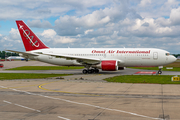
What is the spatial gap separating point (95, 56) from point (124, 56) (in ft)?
18.7

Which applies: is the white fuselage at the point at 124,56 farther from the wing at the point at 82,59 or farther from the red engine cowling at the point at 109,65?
the red engine cowling at the point at 109,65

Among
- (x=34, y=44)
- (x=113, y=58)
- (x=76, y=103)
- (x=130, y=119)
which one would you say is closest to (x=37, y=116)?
(x=76, y=103)

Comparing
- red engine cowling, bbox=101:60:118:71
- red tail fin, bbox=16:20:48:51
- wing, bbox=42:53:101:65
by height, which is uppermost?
red tail fin, bbox=16:20:48:51

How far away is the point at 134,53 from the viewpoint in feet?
120

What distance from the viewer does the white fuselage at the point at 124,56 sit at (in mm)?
35969

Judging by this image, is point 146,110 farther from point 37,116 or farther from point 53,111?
point 37,116

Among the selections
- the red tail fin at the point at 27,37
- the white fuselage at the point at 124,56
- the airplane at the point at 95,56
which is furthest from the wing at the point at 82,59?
the red tail fin at the point at 27,37

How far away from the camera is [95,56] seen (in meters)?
38.5

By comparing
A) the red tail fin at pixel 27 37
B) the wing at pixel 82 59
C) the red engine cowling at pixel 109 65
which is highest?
the red tail fin at pixel 27 37

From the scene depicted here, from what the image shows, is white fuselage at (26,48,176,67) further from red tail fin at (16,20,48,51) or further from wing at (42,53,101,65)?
red tail fin at (16,20,48,51)

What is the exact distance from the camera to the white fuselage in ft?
118

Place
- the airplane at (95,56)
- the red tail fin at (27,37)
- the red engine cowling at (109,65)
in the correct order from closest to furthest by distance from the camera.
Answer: the red engine cowling at (109,65) → the airplane at (95,56) → the red tail fin at (27,37)

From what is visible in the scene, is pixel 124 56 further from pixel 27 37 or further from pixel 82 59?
pixel 27 37

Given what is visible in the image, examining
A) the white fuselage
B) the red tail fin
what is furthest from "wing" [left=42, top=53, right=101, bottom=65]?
the red tail fin
